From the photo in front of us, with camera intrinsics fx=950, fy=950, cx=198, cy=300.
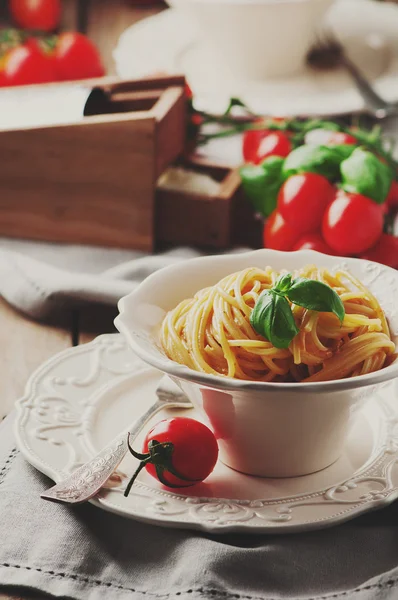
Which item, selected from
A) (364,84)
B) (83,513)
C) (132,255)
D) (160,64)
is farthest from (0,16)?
(83,513)

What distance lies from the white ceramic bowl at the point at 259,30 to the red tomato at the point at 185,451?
5.39 ft

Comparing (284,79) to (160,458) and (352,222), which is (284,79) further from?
(160,458)

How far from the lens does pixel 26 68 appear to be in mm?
2744

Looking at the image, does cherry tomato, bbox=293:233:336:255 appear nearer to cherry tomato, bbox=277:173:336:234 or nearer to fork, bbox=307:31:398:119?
cherry tomato, bbox=277:173:336:234

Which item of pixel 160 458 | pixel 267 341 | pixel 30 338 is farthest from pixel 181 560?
pixel 30 338

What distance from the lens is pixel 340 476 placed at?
1296 millimetres

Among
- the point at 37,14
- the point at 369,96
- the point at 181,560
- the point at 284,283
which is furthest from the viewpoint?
the point at 37,14

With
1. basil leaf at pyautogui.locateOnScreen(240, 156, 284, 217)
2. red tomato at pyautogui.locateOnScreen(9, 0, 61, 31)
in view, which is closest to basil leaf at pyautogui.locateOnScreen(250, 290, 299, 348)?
basil leaf at pyautogui.locateOnScreen(240, 156, 284, 217)

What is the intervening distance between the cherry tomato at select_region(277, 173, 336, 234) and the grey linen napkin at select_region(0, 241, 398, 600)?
77 cm

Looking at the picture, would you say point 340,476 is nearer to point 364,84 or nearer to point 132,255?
point 132,255

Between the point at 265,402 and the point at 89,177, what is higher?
the point at 265,402

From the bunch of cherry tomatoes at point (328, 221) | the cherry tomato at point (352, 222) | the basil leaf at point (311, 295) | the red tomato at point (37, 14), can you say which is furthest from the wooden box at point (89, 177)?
the red tomato at point (37, 14)

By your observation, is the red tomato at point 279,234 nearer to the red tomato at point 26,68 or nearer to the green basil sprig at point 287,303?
the green basil sprig at point 287,303

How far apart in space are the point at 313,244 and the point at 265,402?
0.72 m
